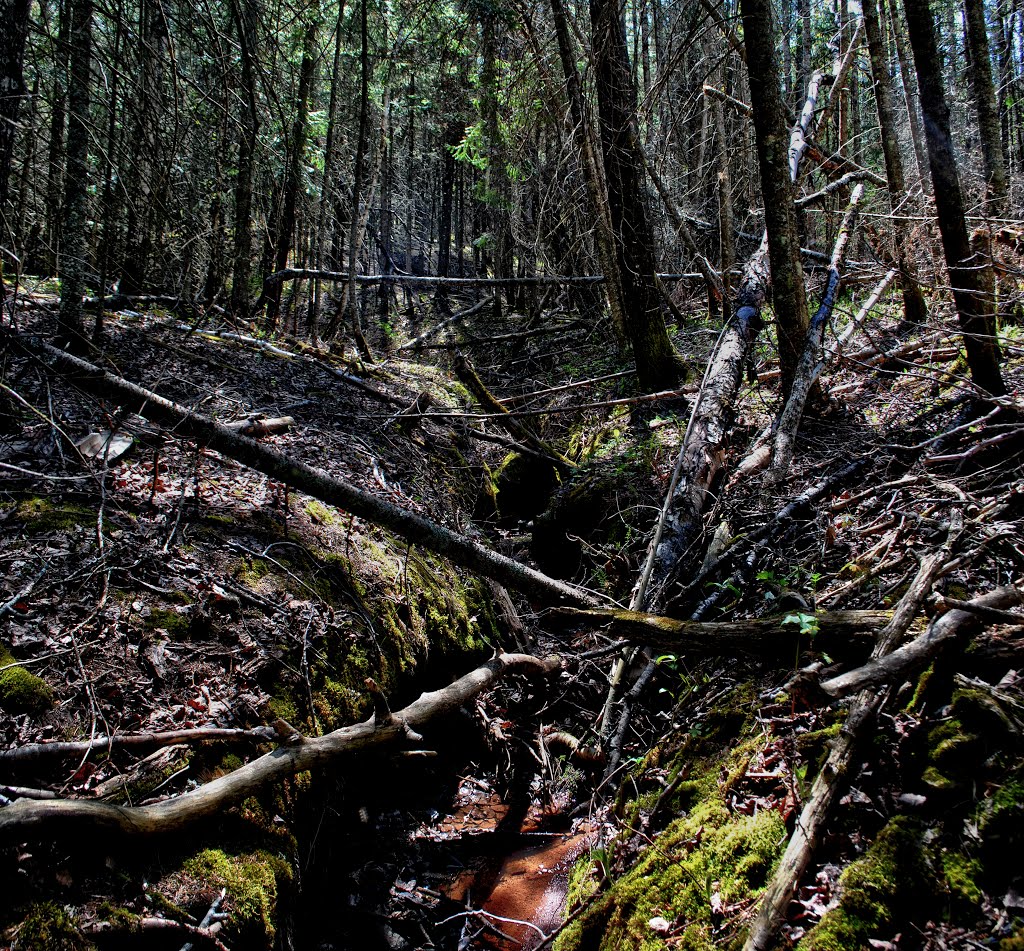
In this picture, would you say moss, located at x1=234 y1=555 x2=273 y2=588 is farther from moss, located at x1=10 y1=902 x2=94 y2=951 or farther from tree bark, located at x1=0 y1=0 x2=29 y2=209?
tree bark, located at x1=0 y1=0 x2=29 y2=209

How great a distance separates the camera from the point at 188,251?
6.18m

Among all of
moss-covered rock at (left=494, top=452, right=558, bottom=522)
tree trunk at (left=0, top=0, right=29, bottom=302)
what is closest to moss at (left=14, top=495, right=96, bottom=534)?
tree trunk at (left=0, top=0, right=29, bottom=302)

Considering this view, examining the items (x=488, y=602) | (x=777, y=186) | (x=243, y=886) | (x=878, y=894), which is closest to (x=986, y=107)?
(x=777, y=186)

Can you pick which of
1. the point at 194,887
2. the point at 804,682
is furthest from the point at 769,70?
the point at 194,887

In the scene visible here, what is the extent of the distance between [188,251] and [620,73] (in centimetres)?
533

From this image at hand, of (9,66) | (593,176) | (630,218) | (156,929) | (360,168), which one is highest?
(360,168)

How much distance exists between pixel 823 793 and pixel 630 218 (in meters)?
7.22

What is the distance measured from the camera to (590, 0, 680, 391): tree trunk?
7535mm

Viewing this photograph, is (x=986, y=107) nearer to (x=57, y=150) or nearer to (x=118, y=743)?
(x=57, y=150)

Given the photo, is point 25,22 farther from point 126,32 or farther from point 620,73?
point 620,73

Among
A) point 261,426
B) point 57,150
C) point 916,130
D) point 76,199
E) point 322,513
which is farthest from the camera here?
point 916,130

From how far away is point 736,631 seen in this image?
11.0ft

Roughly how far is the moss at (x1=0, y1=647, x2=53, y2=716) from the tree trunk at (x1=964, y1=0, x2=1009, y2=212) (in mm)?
10744

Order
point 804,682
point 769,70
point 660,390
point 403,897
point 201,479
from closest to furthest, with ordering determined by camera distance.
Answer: point 804,682 < point 403,897 < point 201,479 < point 769,70 < point 660,390
